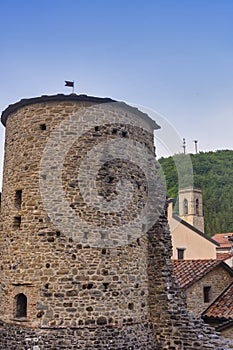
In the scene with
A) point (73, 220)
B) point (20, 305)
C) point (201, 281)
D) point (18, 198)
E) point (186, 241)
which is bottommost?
point (20, 305)

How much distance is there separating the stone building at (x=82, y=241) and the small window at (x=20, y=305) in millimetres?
25

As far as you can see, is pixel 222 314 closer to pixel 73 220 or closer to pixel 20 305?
pixel 73 220

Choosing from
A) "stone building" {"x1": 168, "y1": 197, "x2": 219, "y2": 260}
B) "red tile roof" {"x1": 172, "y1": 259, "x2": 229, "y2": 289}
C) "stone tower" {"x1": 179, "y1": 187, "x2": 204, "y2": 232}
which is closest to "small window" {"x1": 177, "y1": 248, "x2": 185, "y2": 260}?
"stone building" {"x1": 168, "y1": 197, "x2": 219, "y2": 260}

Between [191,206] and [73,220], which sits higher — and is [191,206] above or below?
above

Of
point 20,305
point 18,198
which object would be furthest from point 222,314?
point 18,198

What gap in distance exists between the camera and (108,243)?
10.8 meters

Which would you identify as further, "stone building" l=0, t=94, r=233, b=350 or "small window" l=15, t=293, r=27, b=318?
"small window" l=15, t=293, r=27, b=318

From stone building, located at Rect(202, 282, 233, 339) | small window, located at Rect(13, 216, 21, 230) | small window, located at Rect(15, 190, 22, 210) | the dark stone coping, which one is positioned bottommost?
stone building, located at Rect(202, 282, 233, 339)

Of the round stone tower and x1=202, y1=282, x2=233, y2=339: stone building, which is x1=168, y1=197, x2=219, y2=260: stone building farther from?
the round stone tower

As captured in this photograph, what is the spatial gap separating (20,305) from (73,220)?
8.53 ft

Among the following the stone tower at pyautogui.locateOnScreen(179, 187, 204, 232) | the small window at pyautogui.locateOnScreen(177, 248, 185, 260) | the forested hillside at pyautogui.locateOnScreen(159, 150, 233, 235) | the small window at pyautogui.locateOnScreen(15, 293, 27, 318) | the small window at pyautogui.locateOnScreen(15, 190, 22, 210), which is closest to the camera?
the small window at pyautogui.locateOnScreen(15, 293, 27, 318)

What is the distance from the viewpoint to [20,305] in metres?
10.8

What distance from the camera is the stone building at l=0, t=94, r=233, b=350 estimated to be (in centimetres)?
1029

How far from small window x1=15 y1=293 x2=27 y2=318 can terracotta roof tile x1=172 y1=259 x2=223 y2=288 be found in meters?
6.40
